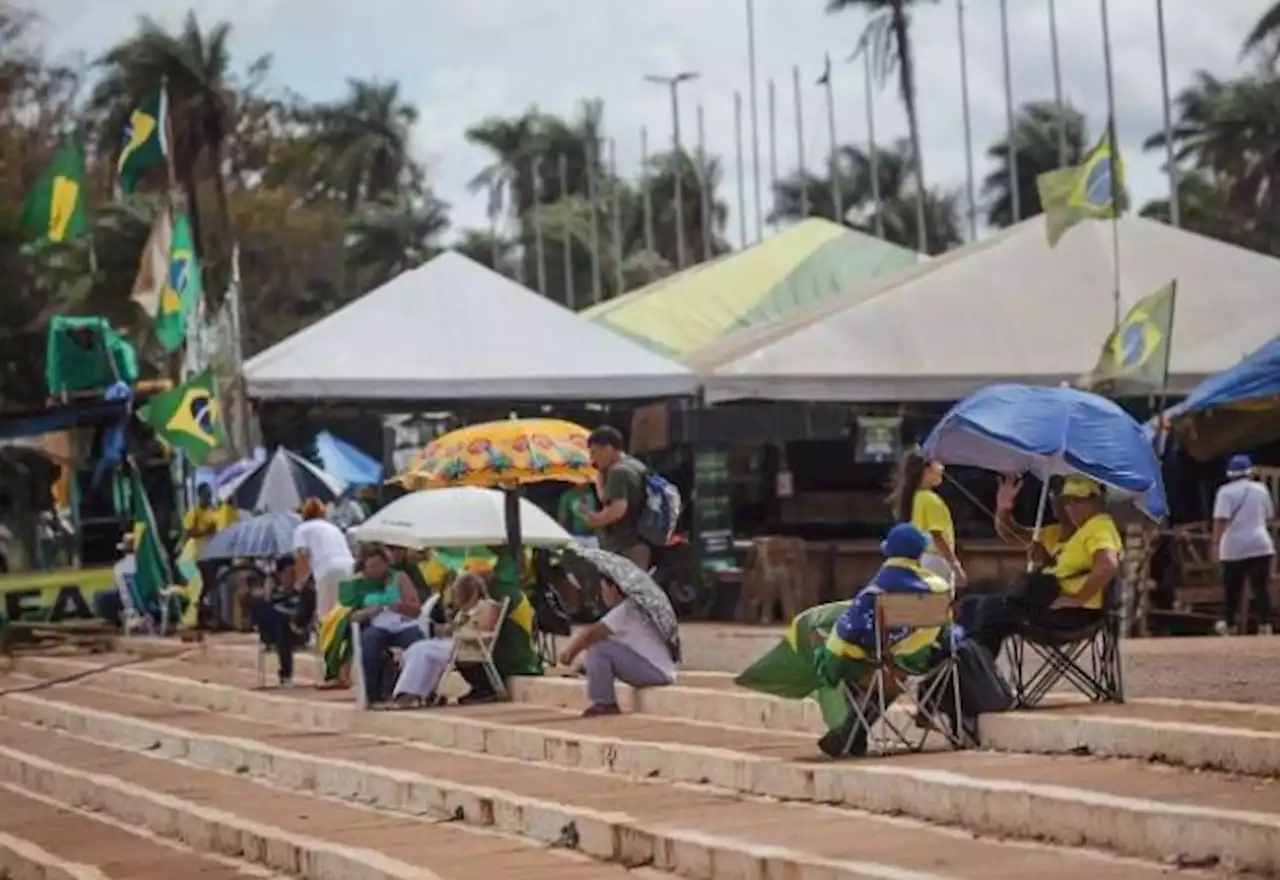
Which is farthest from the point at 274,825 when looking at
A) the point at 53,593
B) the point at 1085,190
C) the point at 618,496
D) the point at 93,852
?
the point at 53,593

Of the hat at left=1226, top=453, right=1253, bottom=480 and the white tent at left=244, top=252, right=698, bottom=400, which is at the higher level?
the white tent at left=244, top=252, right=698, bottom=400

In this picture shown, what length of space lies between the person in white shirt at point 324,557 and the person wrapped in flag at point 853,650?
27.3ft

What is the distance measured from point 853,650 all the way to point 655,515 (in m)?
4.79

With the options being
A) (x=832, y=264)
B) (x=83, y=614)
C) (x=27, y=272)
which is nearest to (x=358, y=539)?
(x=83, y=614)

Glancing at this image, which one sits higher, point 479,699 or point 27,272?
point 27,272

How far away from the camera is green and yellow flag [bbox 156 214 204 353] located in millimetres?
25734

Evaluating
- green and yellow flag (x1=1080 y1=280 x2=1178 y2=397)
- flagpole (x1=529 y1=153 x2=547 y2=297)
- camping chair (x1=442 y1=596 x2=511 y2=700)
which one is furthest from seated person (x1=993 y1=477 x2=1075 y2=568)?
flagpole (x1=529 y1=153 x2=547 y2=297)

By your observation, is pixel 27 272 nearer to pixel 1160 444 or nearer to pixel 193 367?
pixel 193 367

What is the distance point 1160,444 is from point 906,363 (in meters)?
5.53

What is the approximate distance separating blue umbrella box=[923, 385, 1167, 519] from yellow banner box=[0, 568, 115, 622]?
54.8 ft

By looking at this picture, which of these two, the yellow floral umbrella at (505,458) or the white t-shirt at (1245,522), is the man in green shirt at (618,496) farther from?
the white t-shirt at (1245,522)

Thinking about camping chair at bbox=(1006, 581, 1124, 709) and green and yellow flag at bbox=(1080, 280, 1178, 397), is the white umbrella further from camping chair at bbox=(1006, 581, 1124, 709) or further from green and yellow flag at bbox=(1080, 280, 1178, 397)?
camping chair at bbox=(1006, 581, 1124, 709)

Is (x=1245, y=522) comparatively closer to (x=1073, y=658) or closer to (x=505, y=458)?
(x=505, y=458)

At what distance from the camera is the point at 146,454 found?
26.6 m
